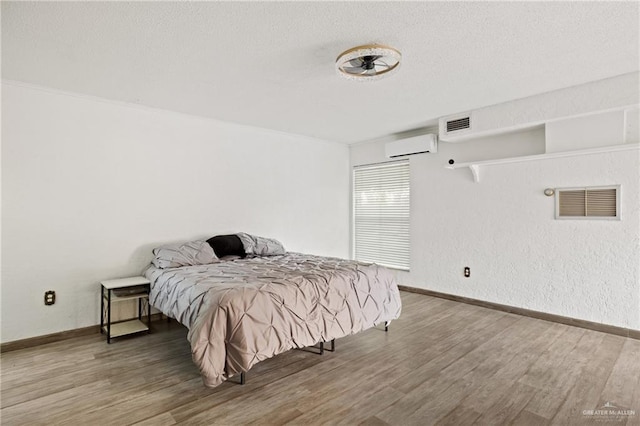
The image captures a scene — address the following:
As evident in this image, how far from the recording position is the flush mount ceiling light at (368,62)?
227 cm

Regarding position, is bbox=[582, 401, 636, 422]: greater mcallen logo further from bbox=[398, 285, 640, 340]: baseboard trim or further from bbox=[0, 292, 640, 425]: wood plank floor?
bbox=[398, 285, 640, 340]: baseboard trim

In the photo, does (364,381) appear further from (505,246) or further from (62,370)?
(505,246)

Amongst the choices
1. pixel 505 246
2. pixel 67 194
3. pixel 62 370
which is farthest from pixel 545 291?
pixel 67 194

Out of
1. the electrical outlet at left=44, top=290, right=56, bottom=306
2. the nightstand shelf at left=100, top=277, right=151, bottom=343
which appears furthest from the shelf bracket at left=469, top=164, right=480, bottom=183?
the electrical outlet at left=44, top=290, right=56, bottom=306

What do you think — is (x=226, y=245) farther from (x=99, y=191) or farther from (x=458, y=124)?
(x=458, y=124)

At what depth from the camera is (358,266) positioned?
125 inches

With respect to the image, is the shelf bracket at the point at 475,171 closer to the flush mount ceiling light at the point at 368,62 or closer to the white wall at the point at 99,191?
the flush mount ceiling light at the point at 368,62

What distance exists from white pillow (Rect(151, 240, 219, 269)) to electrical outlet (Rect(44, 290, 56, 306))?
0.89m

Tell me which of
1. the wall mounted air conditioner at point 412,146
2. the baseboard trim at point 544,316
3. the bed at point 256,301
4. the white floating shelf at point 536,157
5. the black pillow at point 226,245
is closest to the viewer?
the bed at point 256,301

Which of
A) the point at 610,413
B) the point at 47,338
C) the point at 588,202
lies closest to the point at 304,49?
the point at 610,413

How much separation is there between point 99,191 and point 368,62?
2.93 metres

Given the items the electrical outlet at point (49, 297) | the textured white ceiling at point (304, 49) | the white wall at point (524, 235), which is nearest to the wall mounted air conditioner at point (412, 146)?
the white wall at point (524, 235)

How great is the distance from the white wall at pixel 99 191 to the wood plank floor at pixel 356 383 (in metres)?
0.58

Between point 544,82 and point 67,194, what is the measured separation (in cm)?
467
